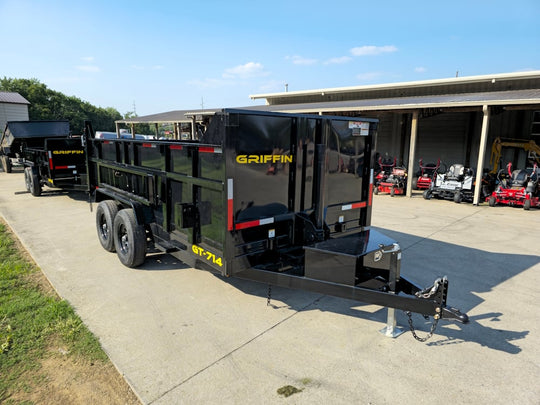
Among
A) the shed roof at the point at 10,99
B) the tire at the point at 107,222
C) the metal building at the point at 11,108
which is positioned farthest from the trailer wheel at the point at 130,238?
the shed roof at the point at 10,99

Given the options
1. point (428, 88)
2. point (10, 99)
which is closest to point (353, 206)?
point (428, 88)

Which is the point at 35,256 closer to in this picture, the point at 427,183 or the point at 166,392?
the point at 166,392

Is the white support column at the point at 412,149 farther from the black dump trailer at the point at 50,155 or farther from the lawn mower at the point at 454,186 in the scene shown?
the black dump trailer at the point at 50,155

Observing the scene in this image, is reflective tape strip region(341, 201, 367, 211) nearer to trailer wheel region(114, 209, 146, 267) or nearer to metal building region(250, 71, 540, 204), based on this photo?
trailer wheel region(114, 209, 146, 267)

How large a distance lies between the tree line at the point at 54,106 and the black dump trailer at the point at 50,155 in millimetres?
33521

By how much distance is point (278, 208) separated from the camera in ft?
12.5

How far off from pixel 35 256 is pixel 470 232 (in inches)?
342

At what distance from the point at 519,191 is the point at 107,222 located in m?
11.9

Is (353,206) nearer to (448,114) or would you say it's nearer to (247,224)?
(247,224)

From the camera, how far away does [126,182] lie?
570 centimetres

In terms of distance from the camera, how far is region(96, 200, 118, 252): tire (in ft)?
18.8

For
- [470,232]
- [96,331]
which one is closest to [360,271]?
[96,331]

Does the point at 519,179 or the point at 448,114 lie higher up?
the point at 448,114

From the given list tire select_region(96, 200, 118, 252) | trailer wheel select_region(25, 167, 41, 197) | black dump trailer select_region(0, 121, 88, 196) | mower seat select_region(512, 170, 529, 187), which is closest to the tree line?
black dump trailer select_region(0, 121, 88, 196)
